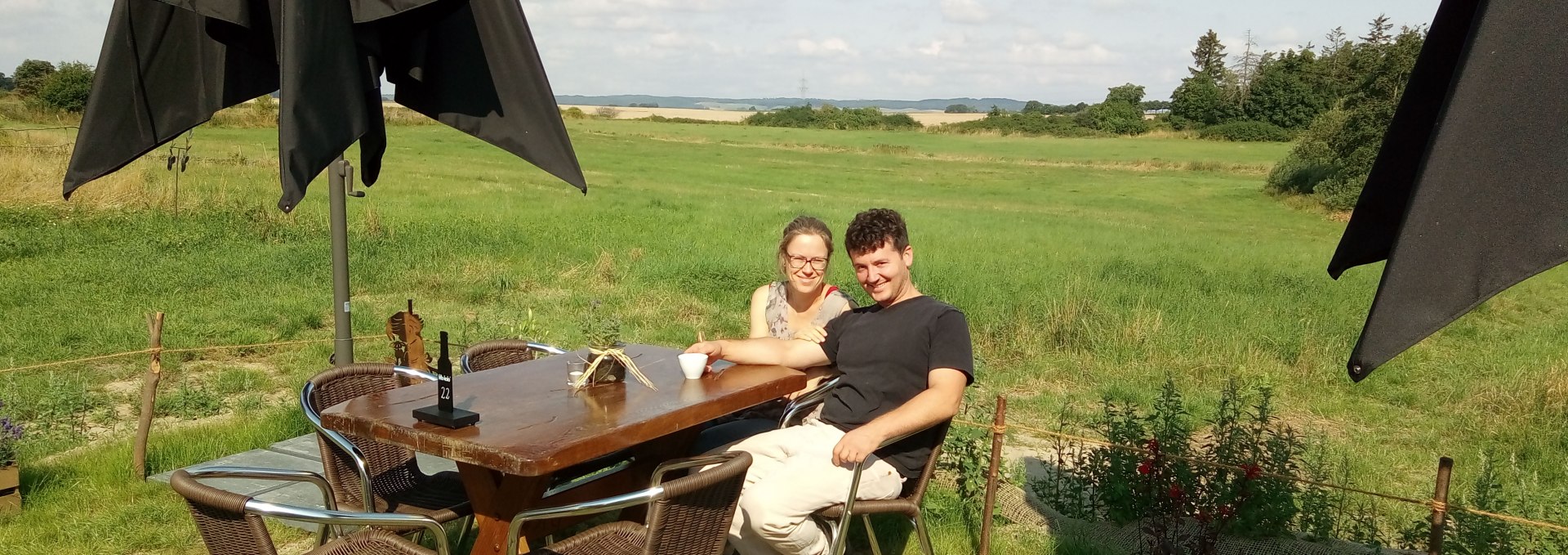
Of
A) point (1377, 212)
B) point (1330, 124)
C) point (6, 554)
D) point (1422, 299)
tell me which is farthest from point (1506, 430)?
point (1330, 124)

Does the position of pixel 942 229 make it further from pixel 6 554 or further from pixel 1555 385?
pixel 6 554

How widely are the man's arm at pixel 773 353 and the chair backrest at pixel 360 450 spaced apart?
1089mm

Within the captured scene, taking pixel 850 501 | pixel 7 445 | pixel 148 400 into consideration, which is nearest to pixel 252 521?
pixel 850 501

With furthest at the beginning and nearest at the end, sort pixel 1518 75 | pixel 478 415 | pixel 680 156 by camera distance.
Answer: pixel 680 156 < pixel 478 415 < pixel 1518 75

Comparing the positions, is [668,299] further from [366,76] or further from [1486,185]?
[1486,185]

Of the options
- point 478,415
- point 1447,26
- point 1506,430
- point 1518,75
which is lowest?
point 1506,430

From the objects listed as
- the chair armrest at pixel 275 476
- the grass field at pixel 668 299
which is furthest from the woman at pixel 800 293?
the chair armrest at pixel 275 476

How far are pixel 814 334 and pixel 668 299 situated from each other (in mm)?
6298

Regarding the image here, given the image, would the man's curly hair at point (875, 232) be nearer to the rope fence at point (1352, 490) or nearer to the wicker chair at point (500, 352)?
the rope fence at point (1352, 490)

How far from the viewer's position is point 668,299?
1010cm

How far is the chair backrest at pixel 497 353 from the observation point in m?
4.28

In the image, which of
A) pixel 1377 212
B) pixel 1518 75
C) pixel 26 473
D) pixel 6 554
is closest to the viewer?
pixel 1518 75

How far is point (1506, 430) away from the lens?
6.81m

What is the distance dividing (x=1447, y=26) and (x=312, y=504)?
12.9 feet
